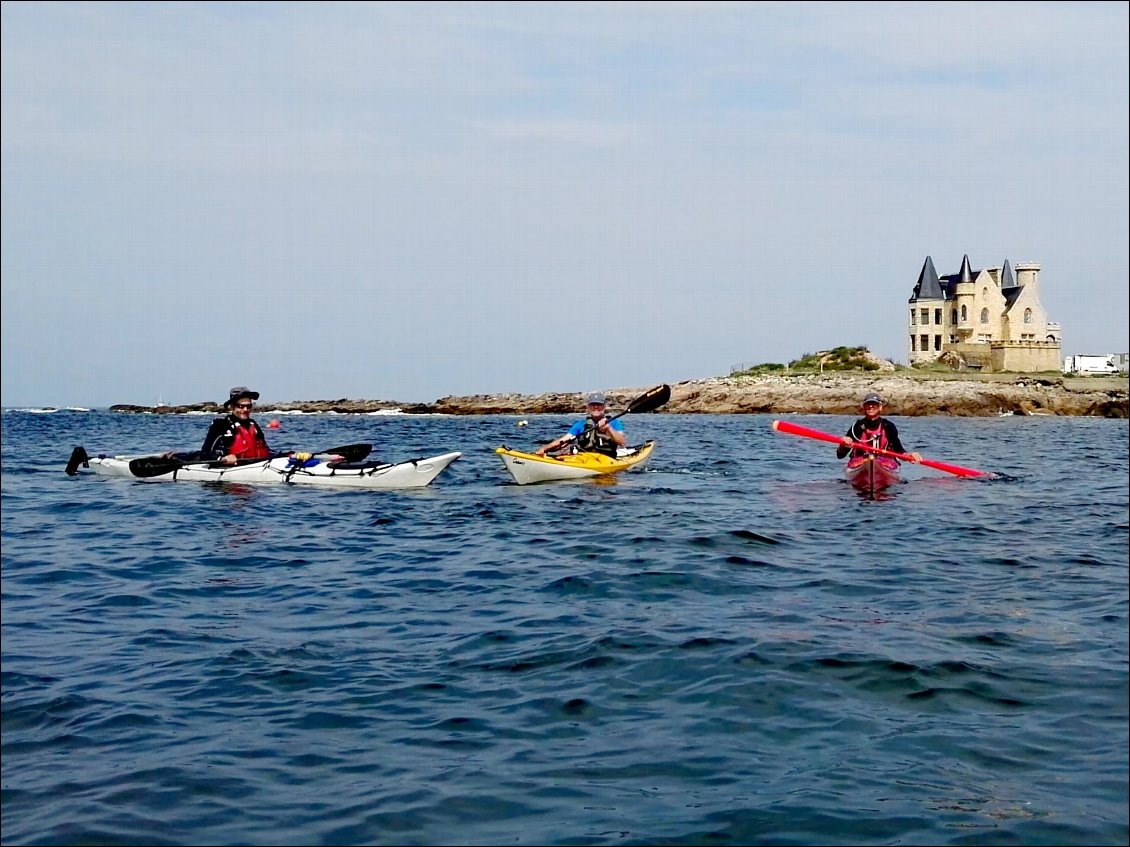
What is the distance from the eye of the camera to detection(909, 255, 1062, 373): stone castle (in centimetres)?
8156

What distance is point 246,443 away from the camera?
19172 mm

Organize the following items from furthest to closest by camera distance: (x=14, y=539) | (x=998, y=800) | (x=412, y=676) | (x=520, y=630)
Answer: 1. (x=14, y=539)
2. (x=520, y=630)
3. (x=412, y=676)
4. (x=998, y=800)

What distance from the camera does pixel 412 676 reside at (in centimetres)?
662

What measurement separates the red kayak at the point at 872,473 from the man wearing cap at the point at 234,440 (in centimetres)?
1009

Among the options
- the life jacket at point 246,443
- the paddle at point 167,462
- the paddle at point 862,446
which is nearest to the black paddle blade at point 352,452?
the paddle at point 167,462

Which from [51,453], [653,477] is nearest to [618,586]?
[653,477]

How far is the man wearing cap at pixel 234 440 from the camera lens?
62.1 ft

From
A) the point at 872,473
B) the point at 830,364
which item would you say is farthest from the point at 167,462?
the point at 830,364

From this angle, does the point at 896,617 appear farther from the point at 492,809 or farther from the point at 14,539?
the point at 14,539

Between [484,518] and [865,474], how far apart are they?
21.3 ft

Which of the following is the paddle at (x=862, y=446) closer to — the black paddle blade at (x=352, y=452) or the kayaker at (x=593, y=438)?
the kayaker at (x=593, y=438)

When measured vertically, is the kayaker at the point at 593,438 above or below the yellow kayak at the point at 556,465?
above

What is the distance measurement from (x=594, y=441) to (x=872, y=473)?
5.15 m

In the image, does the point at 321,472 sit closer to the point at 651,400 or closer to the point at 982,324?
the point at 651,400
